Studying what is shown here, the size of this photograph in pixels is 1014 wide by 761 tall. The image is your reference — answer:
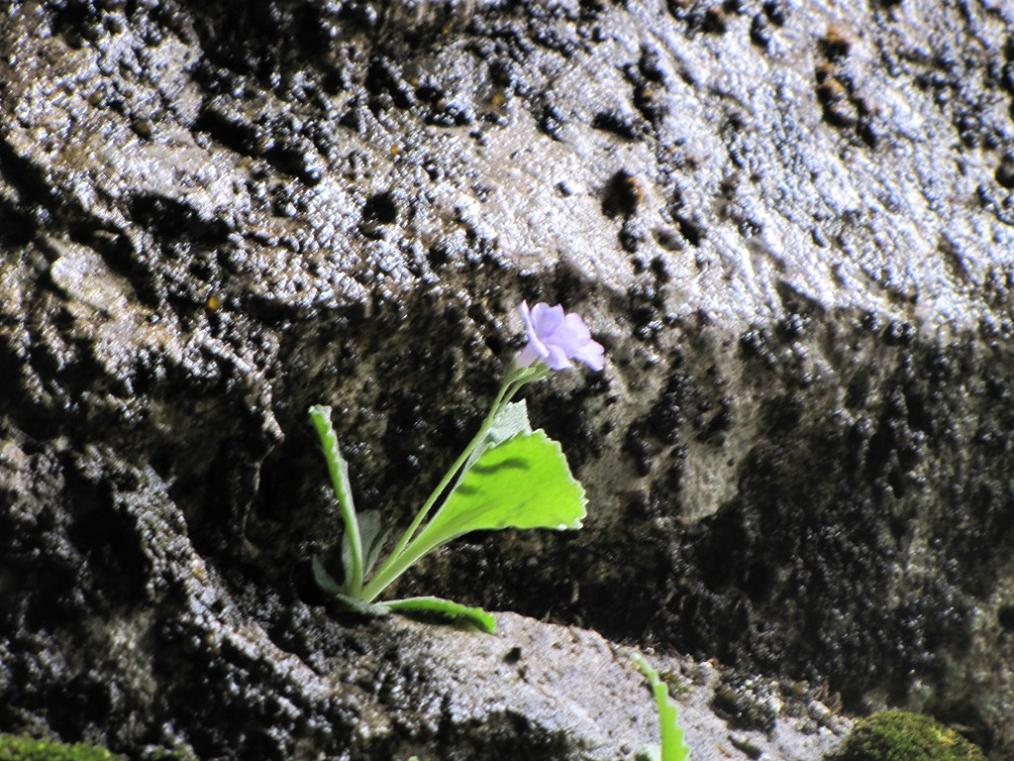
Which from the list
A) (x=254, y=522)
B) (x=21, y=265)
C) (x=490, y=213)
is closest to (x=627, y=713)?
(x=254, y=522)

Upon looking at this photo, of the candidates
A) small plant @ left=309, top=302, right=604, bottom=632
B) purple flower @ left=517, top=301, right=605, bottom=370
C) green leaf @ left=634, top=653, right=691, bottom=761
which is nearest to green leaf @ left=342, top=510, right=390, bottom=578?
small plant @ left=309, top=302, right=604, bottom=632

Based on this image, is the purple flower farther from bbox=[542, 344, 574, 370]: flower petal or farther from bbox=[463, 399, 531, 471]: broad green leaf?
bbox=[463, 399, 531, 471]: broad green leaf

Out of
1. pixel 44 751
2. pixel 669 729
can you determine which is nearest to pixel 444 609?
pixel 669 729

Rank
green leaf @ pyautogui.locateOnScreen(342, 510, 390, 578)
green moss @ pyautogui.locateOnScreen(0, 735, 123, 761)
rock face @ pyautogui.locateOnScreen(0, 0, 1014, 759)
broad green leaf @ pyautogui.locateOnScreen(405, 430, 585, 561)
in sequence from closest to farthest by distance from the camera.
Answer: green moss @ pyautogui.locateOnScreen(0, 735, 123, 761) → rock face @ pyautogui.locateOnScreen(0, 0, 1014, 759) → broad green leaf @ pyautogui.locateOnScreen(405, 430, 585, 561) → green leaf @ pyautogui.locateOnScreen(342, 510, 390, 578)

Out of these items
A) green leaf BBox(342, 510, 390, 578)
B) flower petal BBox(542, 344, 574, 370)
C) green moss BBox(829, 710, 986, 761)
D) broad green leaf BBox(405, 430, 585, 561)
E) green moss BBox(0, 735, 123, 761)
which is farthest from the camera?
green moss BBox(829, 710, 986, 761)

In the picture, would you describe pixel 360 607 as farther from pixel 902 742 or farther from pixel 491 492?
pixel 902 742

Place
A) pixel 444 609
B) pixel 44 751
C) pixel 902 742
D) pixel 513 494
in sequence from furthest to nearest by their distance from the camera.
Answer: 1. pixel 902 742
2. pixel 444 609
3. pixel 513 494
4. pixel 44 751

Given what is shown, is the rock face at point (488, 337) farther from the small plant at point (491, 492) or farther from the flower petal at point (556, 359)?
the flower petal at point (556, 359)

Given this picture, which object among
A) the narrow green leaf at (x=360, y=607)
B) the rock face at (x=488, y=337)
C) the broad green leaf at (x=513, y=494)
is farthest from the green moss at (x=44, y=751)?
the broad green leaf at (x=513, y=494)
